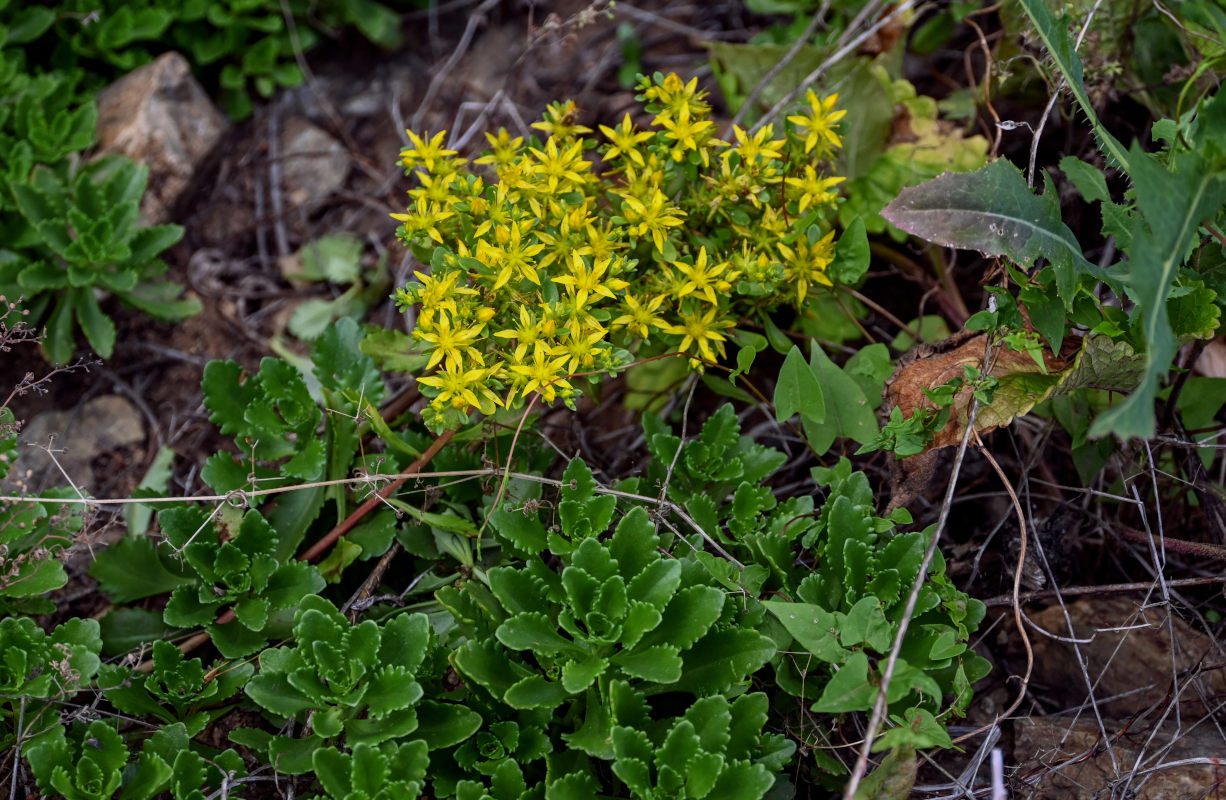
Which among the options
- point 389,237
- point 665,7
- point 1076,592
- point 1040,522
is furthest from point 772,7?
point 1076,592

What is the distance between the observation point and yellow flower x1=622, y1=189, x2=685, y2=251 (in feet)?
7.65

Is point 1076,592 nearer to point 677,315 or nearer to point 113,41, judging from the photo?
point 677,315

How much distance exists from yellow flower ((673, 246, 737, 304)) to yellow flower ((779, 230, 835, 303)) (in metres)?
0.24

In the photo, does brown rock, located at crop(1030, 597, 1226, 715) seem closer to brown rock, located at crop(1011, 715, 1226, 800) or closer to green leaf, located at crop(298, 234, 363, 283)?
brown rock, located at crop(1011, 715, 1226, 800)

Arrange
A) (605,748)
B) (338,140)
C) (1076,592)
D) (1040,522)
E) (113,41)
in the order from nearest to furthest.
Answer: (605,748) < (1076,592) < (1040,522) < (113,41) < (338,140)

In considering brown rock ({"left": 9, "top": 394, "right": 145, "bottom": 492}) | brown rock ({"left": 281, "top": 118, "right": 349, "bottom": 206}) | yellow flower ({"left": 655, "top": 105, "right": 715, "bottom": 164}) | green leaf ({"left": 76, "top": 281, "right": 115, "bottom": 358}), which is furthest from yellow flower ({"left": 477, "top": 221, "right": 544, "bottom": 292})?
brown rock ({"left": 281, "top": 118, "right": 349, "bottom": 206})

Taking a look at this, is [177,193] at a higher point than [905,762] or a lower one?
higher

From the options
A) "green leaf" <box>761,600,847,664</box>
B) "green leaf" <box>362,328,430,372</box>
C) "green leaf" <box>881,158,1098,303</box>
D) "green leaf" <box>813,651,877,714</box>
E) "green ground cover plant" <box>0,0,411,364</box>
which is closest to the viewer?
"green leaf" <box>813,651,877,714</box>

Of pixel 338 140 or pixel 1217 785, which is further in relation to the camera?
pixel 338 140

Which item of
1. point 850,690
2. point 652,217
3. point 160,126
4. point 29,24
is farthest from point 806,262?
point 29,24

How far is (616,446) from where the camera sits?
120 inches

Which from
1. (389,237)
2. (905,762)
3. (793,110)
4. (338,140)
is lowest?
(905,762)

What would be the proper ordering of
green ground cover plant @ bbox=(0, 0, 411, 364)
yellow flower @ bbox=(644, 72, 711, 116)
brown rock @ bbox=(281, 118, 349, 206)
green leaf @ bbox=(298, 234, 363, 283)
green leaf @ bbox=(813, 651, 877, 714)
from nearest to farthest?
green leaf @ bbox=(813, 651, 877, 714)
yellow flower @ bbox=(644, 72, 711, 116)
green ground cover plant @ bbox=(0, 0, 411, 364)
green leaf @ bbox=(298, 234, 363, 283)
brown rock @ bbox=(281, 118, 349, 206)

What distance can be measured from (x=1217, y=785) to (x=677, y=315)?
1646 millimetres
